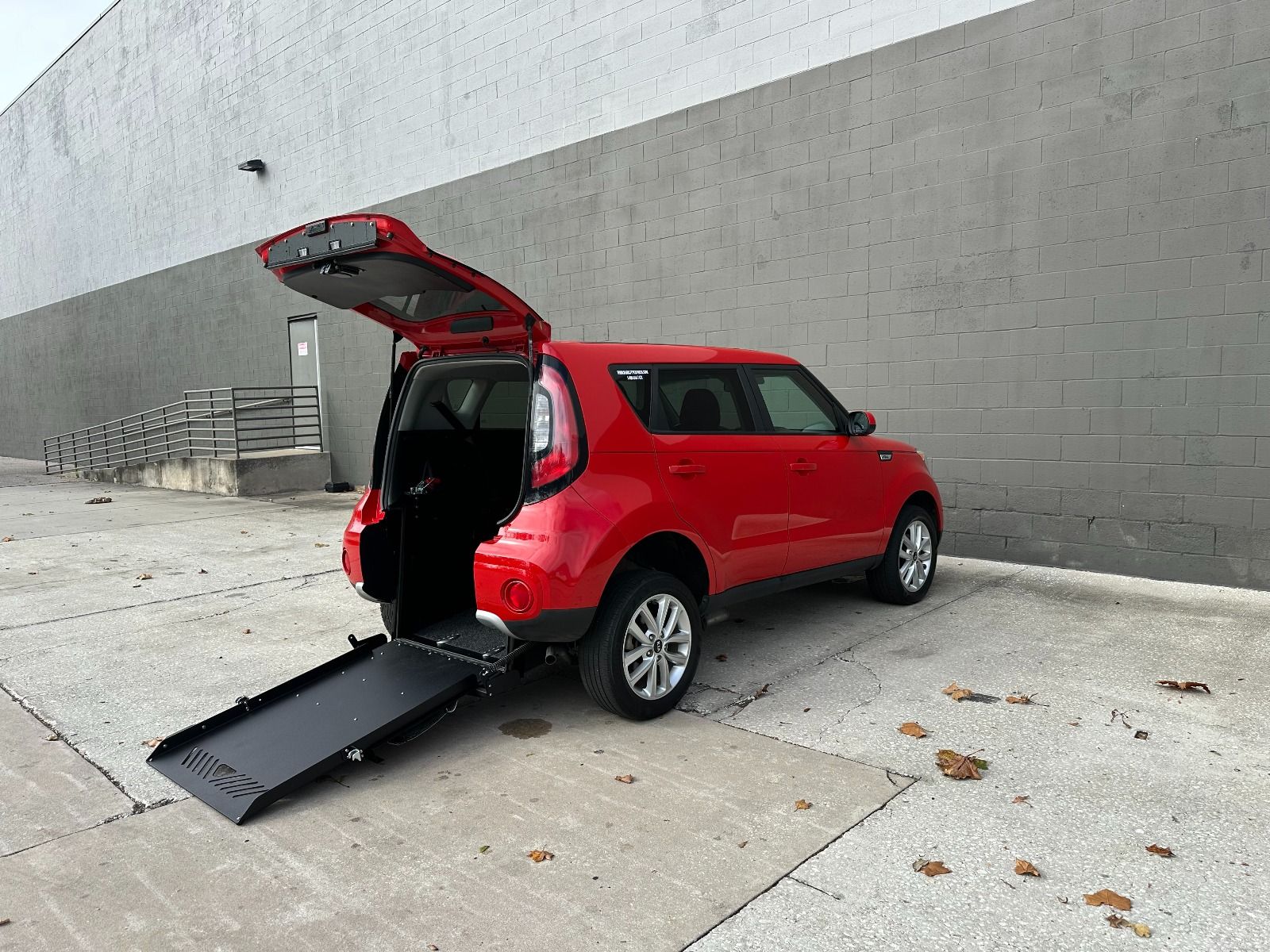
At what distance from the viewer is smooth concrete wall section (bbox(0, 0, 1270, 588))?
21.4 ft

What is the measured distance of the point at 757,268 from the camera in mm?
9148

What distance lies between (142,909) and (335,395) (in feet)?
42.4

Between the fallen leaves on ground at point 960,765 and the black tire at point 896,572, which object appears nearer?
the fallen leaves on ground at point 960,765

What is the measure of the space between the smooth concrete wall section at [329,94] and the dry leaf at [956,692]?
5798 millimetres

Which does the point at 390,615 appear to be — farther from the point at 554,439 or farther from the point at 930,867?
the point at 930,867

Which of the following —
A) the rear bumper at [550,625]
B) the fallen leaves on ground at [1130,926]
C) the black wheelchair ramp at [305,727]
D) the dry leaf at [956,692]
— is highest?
the rear bumper at [550,625]

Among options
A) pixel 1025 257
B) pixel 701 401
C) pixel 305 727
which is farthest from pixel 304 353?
pixel 305 727

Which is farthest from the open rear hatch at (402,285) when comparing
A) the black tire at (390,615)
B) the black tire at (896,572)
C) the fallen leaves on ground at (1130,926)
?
the fallen leaves on ground at (1130,926)

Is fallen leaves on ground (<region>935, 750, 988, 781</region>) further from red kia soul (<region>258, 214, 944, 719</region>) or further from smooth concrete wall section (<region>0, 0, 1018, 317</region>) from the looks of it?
smooth concrete wall section (<region>0, 0, 1018, 317</region>)

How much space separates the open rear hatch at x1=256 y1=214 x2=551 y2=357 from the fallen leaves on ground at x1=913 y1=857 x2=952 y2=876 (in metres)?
2.67

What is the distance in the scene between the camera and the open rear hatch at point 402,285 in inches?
156

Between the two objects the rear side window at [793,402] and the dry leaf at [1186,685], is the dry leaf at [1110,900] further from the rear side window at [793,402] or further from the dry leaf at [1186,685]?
the rear side window at [793,402]

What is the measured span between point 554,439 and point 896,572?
3102mm

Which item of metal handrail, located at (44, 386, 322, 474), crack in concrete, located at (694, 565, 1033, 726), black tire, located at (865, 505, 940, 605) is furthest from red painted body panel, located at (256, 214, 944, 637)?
metal handrail, located at (44, 386, 322, 474)
